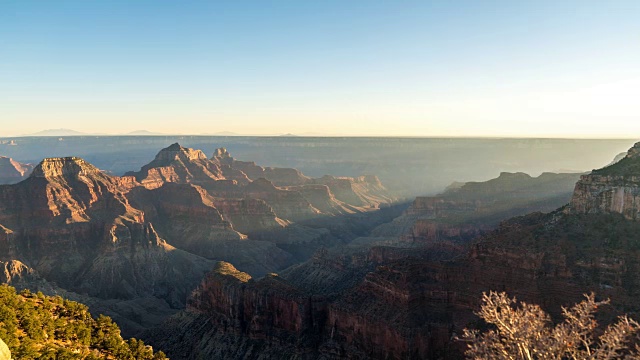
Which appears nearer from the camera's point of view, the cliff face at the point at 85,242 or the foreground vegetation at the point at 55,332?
the foreground vegetation at the point at 55,332

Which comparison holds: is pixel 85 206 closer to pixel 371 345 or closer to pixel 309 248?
pixel 309 248

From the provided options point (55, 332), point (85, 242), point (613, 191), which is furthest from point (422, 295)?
point (85, 242)

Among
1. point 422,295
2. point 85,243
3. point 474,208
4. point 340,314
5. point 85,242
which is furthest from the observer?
point 474,208

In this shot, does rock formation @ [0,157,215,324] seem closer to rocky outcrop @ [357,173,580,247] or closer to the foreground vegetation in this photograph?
rocky outcrop @ [357,173,580,247]

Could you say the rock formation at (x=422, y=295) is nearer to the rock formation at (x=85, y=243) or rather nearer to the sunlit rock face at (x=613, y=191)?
the sunlit rock face at (x=613, y=191)

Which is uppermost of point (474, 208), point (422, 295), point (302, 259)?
point (422, 295)

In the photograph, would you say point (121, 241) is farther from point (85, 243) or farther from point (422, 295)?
point (422, 295)

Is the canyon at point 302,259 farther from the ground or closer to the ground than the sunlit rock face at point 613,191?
closer to the ground

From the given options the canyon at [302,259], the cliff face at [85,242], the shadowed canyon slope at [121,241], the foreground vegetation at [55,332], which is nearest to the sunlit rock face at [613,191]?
the canyon at [302,259]
